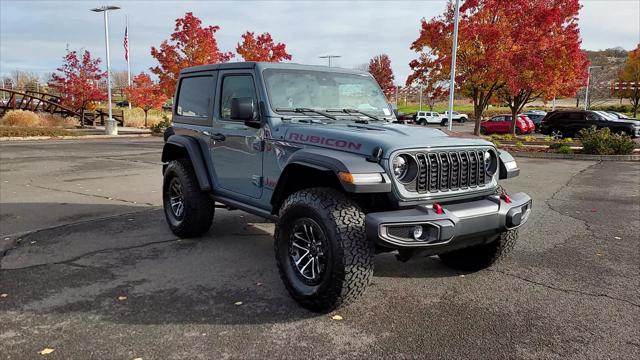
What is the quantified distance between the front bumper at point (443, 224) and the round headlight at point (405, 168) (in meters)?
0.24

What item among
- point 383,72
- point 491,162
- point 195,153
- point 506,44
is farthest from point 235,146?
point 383,72

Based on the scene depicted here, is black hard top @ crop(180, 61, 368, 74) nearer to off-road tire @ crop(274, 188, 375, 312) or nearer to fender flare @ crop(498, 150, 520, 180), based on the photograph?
off-road tire @ crop(274, 188, 375, 312)

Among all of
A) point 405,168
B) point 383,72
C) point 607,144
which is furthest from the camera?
point 383,72

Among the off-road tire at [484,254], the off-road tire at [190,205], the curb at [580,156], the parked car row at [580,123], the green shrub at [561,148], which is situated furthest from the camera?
the parked car row at [580,123]

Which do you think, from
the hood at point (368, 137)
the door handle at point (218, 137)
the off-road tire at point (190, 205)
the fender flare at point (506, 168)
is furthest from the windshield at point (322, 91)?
the off-road tire at point (190, 205)

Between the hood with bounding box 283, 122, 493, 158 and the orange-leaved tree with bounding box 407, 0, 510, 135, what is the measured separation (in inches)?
653

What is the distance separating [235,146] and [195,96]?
123 cm

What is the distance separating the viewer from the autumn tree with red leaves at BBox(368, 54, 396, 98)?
66375 mm

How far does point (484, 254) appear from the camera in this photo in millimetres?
4527

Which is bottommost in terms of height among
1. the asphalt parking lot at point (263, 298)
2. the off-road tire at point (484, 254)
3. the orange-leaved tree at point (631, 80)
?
the asphalt parking lot at point (263, 298)

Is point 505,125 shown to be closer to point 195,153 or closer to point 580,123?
point 580,123

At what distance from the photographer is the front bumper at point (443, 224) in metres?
3.25

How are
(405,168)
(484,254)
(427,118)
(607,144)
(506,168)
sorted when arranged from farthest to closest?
1. (427,118)
2. (607,144)
3. (484,254)
4. (506,168)
5. (405,168)

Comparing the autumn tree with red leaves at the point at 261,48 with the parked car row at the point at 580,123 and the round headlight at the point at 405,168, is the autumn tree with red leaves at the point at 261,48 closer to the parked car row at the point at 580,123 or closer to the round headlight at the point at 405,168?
the parked car row at the point at 580,123
